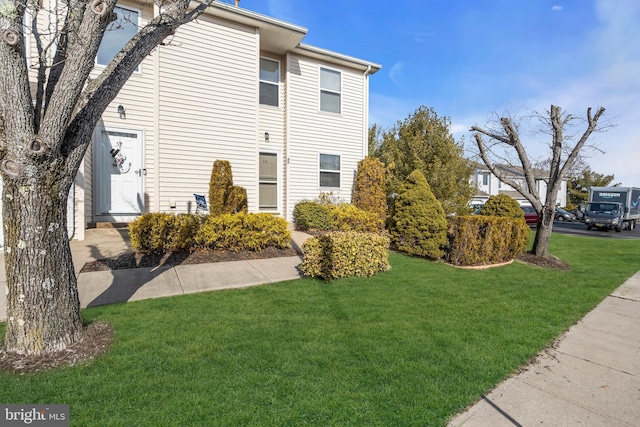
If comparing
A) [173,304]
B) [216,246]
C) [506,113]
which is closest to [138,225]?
[216,246]

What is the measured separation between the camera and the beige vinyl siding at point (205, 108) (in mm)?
8445

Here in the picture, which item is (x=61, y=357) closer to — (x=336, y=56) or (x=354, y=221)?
(x=354, y=221)

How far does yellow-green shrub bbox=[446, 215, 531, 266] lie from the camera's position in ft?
22.3

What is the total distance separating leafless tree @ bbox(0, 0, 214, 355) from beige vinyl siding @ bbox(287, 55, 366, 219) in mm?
7603

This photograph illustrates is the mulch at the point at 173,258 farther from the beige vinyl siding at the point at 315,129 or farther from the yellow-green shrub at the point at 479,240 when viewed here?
the beige vinyl siding at the point at 315,129

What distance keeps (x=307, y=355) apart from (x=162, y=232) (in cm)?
419

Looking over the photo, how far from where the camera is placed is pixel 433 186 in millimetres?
12289

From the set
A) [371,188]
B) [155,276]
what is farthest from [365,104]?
[155,276]

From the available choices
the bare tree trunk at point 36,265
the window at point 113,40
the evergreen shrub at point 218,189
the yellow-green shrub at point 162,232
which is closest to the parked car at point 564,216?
the evergreen shrub at point 218,189

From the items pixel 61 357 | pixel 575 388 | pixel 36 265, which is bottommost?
pixel 575 388

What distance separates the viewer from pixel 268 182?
34.3 ft

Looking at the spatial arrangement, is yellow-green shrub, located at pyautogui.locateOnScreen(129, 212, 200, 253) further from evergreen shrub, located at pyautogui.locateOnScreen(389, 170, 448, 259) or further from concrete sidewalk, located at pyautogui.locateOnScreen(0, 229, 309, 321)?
evergreen shrub, located at pyautogui.locateOnScreen(389, 170, 448, 259)

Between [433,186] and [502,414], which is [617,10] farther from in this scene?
[502,414]

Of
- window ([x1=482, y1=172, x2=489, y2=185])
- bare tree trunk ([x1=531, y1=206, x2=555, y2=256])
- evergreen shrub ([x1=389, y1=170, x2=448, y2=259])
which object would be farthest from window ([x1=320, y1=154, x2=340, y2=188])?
window ([x1=482, y1=172, x2=489, y2=185])
